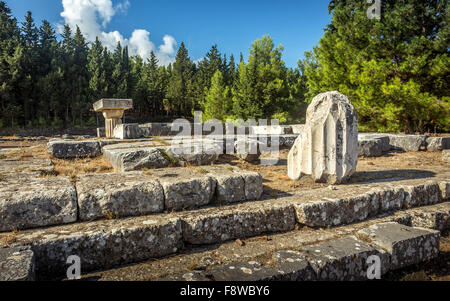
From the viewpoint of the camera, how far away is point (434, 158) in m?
8.21

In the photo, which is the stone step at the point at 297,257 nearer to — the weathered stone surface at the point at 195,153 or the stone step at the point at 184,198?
the stone step at the point at 184,198

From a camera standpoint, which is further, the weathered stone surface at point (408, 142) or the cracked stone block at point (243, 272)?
the weathered stone surface at point (408, 142)

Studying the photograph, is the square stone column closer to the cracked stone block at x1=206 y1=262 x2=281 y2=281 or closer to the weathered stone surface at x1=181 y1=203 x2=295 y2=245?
the weathered stone surface at x1=181 y1=203 x2=295 y2=245

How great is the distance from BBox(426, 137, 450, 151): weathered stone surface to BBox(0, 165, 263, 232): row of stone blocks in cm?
834

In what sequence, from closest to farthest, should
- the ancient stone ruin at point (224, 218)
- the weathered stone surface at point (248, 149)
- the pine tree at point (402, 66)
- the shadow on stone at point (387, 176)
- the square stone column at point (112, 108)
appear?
1. the ancient stone ruin at point (224, 218)
2. the shadow on stone at point (387, 176)
3. the weathered stone surface at point (248, 149)
4. the square stone column at point (112, 108)
5. the pine tree at point (402, 66)

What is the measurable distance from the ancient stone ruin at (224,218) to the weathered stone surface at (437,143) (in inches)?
214

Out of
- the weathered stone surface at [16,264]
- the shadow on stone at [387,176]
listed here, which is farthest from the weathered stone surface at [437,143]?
the weathered stone surface at [16,264]

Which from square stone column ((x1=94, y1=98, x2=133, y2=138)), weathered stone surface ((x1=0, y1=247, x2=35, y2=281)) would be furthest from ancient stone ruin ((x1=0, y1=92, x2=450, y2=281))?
square stone column ((x1=94, y1=98, x2=133, y2=138))

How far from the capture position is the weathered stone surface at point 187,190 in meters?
3.40

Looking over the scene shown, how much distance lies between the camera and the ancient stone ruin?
8.54 ft

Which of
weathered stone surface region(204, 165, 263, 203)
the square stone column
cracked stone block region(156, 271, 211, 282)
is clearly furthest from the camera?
the square stone column
